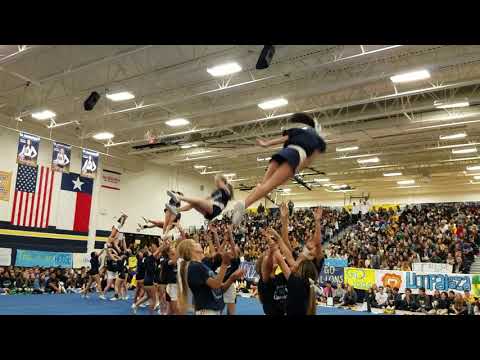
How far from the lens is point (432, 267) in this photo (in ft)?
50.5

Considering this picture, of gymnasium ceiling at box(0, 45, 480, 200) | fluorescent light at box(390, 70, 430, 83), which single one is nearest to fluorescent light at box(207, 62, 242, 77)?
gymnasium ceiling at box(0, 45, 480, 200)

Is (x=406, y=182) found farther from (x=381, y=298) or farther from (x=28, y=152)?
(x=28, y=152)

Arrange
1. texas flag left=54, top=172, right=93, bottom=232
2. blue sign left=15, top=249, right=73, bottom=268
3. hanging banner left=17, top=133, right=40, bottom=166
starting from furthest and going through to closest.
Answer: texas flag left=54, top=172, right=93, bottom=232 < blue sign left=15, top=249, right=73, bottom=268 < hanging banner left=17, top=133, right=40, bottom=166

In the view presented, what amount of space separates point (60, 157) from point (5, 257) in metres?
5.50

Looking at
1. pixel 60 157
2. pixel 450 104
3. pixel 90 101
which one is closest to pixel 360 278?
pixel 450 104

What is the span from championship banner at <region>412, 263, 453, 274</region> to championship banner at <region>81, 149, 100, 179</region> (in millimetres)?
12450

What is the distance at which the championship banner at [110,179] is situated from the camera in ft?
74.1

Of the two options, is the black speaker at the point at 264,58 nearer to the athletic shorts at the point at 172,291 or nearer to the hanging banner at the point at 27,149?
the athletic shorts at the point at 172,291

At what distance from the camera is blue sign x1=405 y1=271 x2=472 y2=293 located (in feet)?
45.7

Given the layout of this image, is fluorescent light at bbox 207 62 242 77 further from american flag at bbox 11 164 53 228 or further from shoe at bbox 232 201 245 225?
american flag at bbox 11 164 53 228

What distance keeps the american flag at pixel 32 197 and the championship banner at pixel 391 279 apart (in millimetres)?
14310
